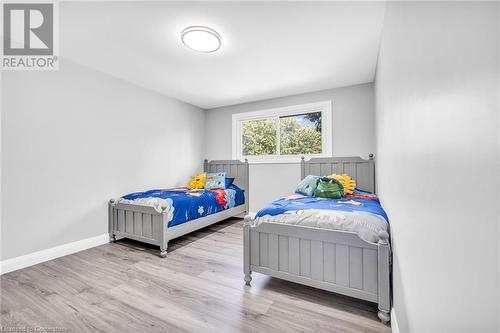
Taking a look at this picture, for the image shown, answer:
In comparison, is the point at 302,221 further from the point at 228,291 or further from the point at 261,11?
the point at 261,11

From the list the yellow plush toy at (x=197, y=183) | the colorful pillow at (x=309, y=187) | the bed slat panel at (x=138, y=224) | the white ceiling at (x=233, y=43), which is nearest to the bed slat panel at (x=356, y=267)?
the colorful pillow at (x=309, y=187)

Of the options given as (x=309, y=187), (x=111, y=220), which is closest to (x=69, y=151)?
(x=111, y=220)

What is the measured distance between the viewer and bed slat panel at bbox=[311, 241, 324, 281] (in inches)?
68.4

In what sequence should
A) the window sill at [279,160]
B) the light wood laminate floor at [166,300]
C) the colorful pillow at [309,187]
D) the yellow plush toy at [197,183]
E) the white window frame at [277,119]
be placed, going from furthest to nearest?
the yellow plush toy at [197,183], the window sill at [279,160], the white window frame at [277,119], the colorful pillow at [309,187], the light wood laminate floor at [166,300]

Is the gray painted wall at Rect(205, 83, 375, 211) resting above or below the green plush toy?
above

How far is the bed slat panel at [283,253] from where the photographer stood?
188 centimetres

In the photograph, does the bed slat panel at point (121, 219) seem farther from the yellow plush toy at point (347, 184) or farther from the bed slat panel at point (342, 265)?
the yellow plush toy at point (347, 184)

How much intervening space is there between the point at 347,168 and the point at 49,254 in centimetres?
406

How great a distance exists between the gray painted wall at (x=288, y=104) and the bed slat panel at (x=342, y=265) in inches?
88.9

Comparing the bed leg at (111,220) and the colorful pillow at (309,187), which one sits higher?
the colorful pillow at (309,187)

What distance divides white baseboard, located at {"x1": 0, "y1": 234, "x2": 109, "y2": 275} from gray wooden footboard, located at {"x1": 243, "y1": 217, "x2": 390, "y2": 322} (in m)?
2.25

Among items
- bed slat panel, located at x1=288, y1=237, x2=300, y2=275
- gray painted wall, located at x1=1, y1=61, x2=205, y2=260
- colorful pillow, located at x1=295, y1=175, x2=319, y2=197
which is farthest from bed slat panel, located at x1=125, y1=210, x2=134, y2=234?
colorful pillow, located at x1=295, y1=175, x2=319, y2=197

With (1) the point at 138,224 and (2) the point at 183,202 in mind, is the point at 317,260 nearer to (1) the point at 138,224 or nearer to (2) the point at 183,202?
(2) the point at 183,202

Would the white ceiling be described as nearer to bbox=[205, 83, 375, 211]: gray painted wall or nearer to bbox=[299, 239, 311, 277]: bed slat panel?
bbox=[205, 83, 375, 211]: gray painted wall
